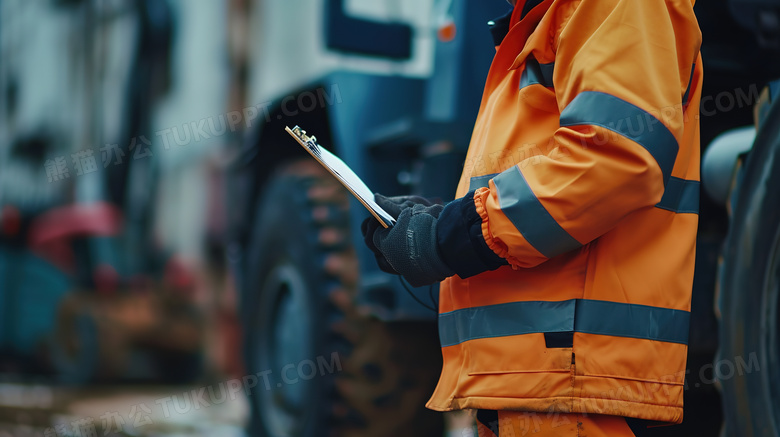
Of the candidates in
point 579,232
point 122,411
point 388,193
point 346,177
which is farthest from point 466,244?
point 122,411

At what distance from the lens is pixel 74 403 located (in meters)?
7.23

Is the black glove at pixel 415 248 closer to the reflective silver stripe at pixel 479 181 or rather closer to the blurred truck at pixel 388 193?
the reflective silver stripe at pixel 479 181

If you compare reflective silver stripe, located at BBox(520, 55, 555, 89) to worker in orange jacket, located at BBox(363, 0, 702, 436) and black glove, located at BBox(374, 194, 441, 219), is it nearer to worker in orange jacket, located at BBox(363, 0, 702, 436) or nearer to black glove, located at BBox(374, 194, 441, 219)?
worker in orange jacket, located at BBox(363, 0, 702, 436)

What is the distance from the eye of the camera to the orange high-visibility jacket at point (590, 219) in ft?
4.58

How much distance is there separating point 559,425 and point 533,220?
388mm

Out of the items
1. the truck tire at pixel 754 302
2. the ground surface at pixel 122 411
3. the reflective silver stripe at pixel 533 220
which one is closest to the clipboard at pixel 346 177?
the reflective silver stripe at pixel 533 220

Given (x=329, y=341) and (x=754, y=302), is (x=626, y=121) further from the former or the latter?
(x=329, y=341)

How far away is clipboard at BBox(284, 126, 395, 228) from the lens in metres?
1.67

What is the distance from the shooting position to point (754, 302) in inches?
80.3

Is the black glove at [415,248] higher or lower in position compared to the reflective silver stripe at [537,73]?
lower

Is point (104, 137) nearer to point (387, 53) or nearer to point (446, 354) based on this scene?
point (387, 53)

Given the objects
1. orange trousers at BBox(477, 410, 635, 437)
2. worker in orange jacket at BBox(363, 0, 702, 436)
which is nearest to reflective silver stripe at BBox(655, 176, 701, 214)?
worker in orange jacket at BBox(363, 0, 702, 436)

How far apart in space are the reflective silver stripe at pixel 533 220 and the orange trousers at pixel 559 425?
0.31 meters

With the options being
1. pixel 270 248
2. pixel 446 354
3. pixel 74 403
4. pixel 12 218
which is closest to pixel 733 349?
pixel 446 354
